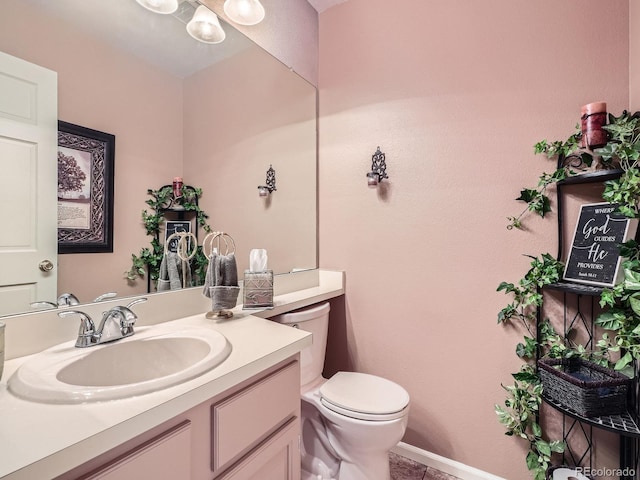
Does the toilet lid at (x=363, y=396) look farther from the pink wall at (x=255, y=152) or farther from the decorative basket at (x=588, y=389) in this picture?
the pink wall at (x=255, y=152)

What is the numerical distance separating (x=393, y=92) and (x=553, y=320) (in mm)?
1386

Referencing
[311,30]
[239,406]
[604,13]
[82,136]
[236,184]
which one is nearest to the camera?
[239,406]

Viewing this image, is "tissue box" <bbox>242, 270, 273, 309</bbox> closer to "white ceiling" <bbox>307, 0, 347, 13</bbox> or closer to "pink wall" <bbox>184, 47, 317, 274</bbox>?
"pink wall" <bbox>184, 47, 317, 274</bbox>

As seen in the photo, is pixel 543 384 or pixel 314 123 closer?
pixel 543 384

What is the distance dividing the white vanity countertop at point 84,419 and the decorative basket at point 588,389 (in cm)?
107

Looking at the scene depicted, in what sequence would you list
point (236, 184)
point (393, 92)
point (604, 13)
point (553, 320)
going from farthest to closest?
point (393, 92)
point (236, 184)
point (553, 320)
point (604, 13)

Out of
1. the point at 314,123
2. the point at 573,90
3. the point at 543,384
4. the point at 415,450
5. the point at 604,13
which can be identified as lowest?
the point at 415,450

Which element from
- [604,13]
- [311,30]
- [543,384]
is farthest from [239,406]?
[311,30]

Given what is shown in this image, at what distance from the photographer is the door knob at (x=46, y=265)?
2.90ft

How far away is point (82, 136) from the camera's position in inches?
37.5

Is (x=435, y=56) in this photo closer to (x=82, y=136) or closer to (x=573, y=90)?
(x=573, y=90)

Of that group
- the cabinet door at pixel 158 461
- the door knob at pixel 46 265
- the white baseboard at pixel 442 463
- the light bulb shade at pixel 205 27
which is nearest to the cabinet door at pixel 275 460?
the cabinet door at pixel 158 461

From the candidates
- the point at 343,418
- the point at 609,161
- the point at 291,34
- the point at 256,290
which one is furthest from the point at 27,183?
the point at 609,161

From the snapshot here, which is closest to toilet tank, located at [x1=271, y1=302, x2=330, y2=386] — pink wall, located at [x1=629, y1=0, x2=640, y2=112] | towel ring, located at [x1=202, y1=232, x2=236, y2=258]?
towel ring, located at [x1=202, y1=232, x2=236, y2=258]
